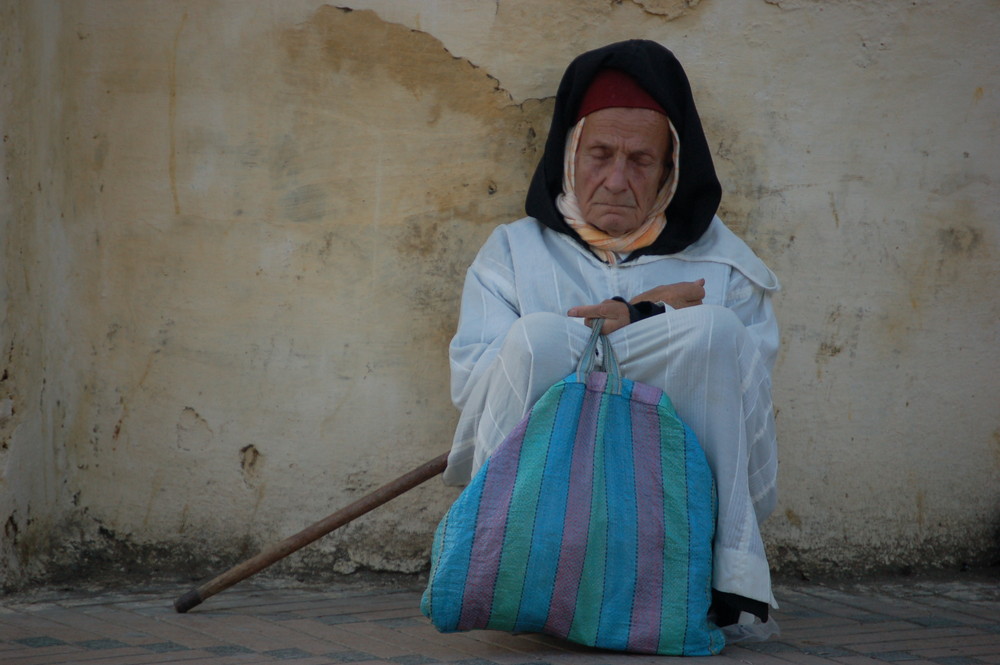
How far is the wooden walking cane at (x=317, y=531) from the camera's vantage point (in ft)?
11.5

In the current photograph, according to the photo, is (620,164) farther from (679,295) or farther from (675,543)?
(675,543)

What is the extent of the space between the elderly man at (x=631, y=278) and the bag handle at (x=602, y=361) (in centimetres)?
2

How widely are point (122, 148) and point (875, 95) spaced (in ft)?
8.44

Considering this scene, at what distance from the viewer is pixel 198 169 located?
156 inches

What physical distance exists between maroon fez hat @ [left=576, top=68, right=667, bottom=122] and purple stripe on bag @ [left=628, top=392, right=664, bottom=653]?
3.29 ft

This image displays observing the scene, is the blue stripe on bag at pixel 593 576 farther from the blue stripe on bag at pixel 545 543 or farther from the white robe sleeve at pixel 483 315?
the white robe sleeve at pixel 483 315

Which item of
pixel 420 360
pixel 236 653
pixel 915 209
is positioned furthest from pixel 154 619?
pixel 915 209

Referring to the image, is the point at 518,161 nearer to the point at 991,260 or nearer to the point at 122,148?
the point at 122,148

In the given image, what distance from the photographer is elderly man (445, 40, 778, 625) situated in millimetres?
3186

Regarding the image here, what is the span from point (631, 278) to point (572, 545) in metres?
0.99

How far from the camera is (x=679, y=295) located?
3428 mm

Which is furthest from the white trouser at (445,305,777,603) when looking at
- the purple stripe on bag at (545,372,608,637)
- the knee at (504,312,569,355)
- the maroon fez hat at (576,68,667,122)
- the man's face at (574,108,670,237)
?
the maroon fez hat at (576,68,667,122)

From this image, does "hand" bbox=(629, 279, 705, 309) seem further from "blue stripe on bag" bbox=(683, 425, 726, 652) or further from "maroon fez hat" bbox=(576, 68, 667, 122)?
"maroon fez hat" bbox=(576, 68, 667, 122)

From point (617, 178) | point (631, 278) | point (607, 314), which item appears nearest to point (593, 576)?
point (607, 314)
